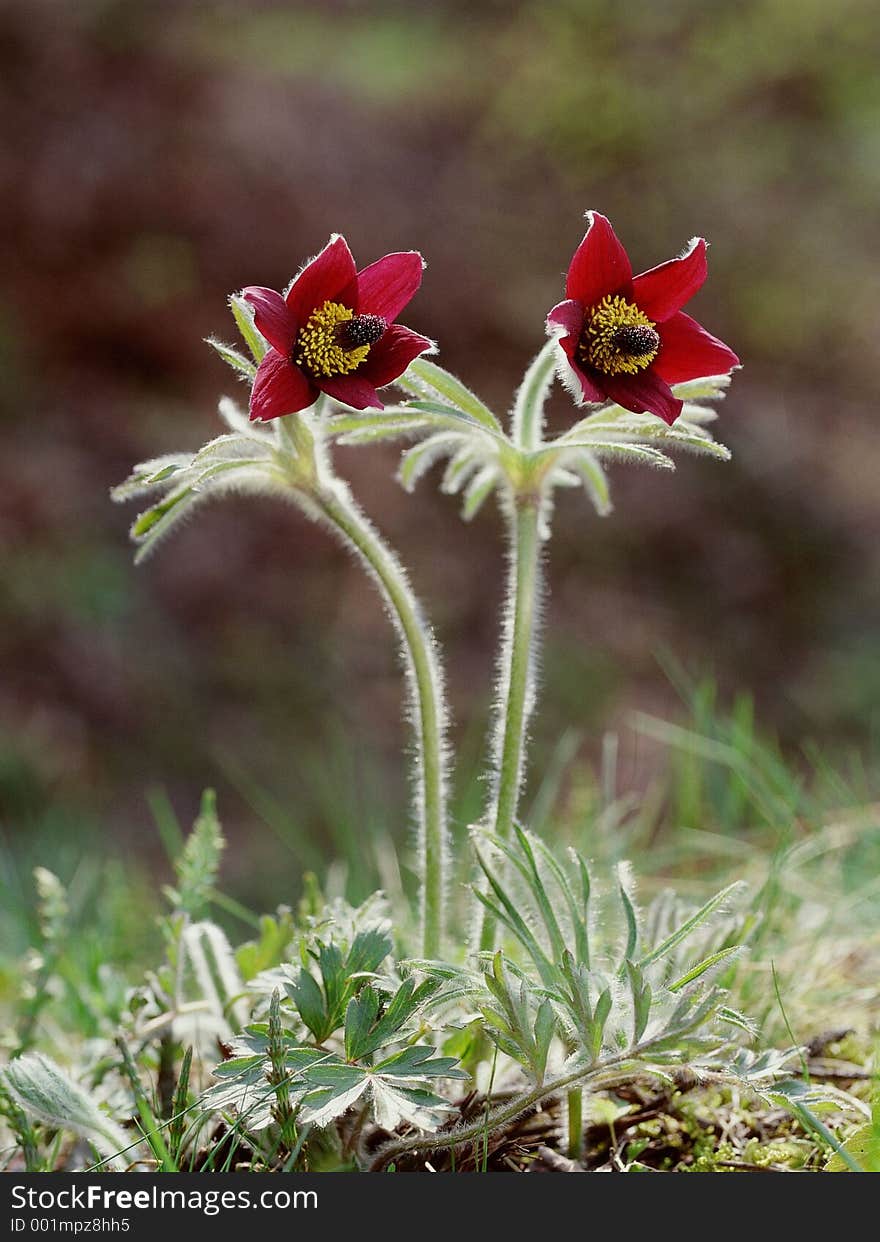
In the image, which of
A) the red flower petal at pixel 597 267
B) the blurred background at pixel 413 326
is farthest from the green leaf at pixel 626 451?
the blurred background at pixel 413 326

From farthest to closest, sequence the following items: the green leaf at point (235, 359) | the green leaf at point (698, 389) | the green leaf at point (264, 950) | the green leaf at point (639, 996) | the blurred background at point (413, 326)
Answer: the blurred background at point (413, 326), the green leaf at point (264, 950), the green leaf at point (698, 389), the green leaf at point (235, 359), the green leaf at point (639, 996)

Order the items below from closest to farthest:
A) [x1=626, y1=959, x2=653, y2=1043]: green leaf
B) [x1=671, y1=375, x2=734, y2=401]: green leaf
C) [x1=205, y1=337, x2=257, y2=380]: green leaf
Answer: [x1=626, y1=959, x2=653, y2=1043]: green leaf, [x1=205, y1=337, x2=257, y2=380]: green leaf, [x1=671, y1=375, x2=734, y2=401]: green leaf

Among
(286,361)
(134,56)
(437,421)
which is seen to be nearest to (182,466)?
(286,361)

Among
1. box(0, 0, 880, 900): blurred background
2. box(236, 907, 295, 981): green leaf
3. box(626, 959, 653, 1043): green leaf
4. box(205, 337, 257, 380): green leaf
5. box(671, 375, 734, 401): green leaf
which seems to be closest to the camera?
box(626, 959, 653, 1043): green leaf

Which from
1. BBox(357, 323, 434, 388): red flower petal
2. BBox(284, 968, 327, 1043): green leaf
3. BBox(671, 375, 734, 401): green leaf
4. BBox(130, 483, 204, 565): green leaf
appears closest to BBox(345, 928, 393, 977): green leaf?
BBox(284, 968, 327, 1043): green leaf

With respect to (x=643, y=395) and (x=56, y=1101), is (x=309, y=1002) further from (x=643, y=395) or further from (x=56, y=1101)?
(x=643, y=395)

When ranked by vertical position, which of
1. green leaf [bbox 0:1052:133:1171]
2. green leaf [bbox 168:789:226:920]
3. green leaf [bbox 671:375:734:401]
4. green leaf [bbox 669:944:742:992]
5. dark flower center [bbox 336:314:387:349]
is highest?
green leaf [bbox 671:375:734:401]

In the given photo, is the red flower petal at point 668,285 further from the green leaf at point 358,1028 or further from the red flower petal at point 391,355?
the green leaf at point 358,1028

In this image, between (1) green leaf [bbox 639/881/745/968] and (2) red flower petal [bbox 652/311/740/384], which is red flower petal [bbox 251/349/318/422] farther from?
(1) green leaf [bbox 639/881/745/968]

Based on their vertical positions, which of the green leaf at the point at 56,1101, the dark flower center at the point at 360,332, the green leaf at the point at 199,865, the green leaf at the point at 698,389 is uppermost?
the green leaf at the point at 698,389

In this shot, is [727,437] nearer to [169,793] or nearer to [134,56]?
[169,793]
